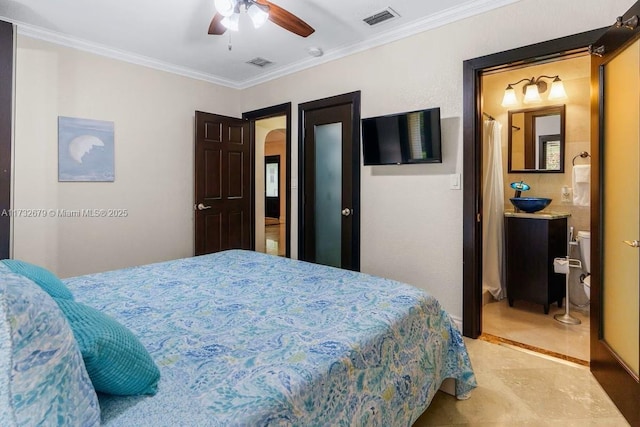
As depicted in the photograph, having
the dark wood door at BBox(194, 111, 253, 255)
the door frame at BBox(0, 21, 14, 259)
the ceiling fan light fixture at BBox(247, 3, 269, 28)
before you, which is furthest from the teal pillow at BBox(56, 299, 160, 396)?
the dark wood door at BBox(194, 111, 253, 255)

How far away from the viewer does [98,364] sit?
90cm

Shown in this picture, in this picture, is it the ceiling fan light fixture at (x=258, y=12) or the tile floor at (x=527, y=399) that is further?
the ceiling fan light fixture at (x=258, y=12)

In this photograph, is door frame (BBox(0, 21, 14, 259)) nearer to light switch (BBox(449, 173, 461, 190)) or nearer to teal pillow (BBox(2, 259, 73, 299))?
teal pillow (BBox(2, 259, 73, 299))

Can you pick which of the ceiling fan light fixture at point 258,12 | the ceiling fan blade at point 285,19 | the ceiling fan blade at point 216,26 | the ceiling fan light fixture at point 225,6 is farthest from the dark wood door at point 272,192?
the ceiling fan light fixture at point 225,6

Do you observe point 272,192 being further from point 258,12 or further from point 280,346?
point 280,346

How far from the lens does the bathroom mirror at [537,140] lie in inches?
140

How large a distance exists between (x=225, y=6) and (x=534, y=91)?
10.1 ft

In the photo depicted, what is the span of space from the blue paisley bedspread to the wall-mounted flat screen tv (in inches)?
53.2

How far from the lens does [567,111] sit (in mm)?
3502

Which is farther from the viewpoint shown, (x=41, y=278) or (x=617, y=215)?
(x=617, y=215)

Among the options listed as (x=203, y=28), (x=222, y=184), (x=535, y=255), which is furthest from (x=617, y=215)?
(x=222, y=184)

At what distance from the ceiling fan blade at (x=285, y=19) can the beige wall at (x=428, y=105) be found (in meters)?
1.02

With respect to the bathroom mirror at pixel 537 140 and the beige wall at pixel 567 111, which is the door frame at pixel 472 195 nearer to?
the beige wall at pixel 567 111

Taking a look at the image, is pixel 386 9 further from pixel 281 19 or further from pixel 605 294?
pixel 605 294
